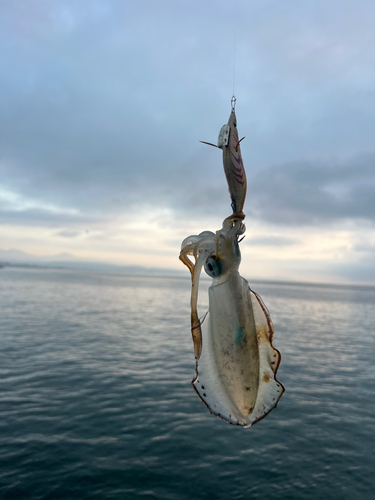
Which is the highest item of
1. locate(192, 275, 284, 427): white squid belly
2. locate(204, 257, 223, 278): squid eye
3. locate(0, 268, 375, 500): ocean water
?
locate(204, 257, 223, 278): squid eye

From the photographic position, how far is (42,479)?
25.3ft

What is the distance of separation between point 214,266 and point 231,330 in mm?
669

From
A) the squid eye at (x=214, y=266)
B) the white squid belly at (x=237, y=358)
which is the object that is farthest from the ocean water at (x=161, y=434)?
the squid eye at (x=214, y=266)

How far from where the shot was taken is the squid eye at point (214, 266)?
134 inches

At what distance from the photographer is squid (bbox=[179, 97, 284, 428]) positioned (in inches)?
134

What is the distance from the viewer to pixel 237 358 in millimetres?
3508

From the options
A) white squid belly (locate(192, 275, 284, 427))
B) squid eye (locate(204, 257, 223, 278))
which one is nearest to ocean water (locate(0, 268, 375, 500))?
white squid belly (locate(192, 275, 284, 427))

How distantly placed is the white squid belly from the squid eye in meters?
0.13

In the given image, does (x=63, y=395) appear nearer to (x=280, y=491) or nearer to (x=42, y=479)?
(x=42, y=479)

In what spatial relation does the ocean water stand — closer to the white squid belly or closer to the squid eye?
the white squid belly

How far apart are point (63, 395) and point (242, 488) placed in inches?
301

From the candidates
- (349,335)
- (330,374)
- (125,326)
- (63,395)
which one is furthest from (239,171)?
(349,335)

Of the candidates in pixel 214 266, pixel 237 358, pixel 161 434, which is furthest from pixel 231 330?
pixel 161 434

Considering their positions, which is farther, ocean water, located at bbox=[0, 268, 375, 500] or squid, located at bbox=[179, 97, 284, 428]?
ocean water, located at bbox=[0, 268, 375, 500]
